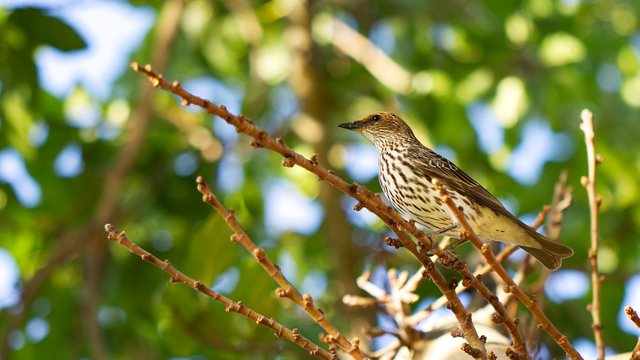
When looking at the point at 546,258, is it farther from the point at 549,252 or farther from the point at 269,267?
the point at 269,267

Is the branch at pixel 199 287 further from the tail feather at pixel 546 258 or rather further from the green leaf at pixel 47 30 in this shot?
the green leaf at pixel 47 30

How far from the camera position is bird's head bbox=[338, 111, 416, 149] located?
4.48 m

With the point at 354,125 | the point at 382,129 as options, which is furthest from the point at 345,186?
the point at 382,129

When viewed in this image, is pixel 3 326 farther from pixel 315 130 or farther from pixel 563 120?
pixel 563 120

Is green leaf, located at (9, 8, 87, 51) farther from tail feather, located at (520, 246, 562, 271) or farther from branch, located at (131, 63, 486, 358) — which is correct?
branch, located at (131, 63, 486, 358)

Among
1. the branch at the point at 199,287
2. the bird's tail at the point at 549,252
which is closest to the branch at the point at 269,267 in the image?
the branch at the point at 199,287

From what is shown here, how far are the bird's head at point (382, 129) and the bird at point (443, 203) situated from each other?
0.11m

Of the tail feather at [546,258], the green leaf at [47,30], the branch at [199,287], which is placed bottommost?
the branch at [199,287]

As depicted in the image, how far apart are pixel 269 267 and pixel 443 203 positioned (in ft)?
4.59

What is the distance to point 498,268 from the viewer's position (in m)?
2.21

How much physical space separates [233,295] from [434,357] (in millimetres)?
1284

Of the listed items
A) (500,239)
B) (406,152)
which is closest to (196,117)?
(406,152)

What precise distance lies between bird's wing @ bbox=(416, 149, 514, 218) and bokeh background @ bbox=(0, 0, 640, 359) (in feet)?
3.31

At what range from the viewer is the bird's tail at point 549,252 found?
3.71 metres
